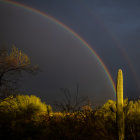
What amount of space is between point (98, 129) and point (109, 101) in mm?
5146

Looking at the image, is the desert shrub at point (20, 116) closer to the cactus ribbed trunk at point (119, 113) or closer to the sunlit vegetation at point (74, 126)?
the sunlit vegetation at point (74, 126)

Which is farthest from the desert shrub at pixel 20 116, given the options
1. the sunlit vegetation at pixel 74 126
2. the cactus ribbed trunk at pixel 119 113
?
the cactus ribbed trunk at pixel 119 113

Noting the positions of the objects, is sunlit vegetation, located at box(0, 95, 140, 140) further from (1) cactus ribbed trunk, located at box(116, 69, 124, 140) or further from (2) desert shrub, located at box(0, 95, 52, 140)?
(1) cactus ribbed trunk, located at box(116, 69, 124, 140)

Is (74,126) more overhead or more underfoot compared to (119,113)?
more underfoot

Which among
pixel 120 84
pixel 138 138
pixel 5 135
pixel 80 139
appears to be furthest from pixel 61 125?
pixel 120 84

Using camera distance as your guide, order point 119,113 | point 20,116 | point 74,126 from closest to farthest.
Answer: point 74,126
point 119,113
point 20,116

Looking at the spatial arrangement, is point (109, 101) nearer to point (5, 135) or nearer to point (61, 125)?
point (61, 125)

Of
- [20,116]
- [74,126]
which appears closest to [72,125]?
[74,126]

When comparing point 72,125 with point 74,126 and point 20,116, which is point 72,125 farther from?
point 20,116

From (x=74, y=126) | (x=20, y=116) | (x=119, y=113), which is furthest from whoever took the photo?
(x=20, y=116)

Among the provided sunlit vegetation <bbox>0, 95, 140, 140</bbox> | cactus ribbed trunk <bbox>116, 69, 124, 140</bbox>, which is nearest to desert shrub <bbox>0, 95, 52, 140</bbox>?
sunlit vegetation <bbox>0, 95, 140, 140</bbox>

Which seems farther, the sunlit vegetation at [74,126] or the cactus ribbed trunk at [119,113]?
the cactus ribbed trunk at [119,113]

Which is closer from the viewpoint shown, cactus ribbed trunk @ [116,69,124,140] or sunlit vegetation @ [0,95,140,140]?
sunlit vegetation @ [0,95,140,140]

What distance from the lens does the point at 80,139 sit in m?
7.67
